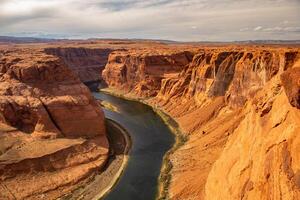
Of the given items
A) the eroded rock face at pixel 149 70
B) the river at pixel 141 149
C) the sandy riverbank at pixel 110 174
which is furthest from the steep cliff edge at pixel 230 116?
the sandy riverbank at pixel 110 174

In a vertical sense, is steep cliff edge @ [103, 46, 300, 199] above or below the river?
above

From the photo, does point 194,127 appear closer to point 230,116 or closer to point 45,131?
point 230,116

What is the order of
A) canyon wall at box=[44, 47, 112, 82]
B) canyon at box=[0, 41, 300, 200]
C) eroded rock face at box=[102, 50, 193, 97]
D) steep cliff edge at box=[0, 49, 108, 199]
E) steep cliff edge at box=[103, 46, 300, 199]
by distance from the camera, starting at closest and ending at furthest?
steep cliff edge at box=[103, 46, 300, 199] < canyon at box=[0, 41, 300, 200] < steep cliff edge at box=[0, 49, 108, 199] < eroded rock face at box=[102, 50, 193, 97] < canyon wall at box=[44, 47, 112, 82]

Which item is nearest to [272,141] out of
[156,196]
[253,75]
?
[156,196]

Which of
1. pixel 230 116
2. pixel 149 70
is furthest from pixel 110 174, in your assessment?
pixel 149 70

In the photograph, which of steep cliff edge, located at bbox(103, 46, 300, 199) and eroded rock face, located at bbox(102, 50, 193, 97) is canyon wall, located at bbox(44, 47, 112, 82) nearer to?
eroded rock face, located at bbox(102, 50, 193, 97)

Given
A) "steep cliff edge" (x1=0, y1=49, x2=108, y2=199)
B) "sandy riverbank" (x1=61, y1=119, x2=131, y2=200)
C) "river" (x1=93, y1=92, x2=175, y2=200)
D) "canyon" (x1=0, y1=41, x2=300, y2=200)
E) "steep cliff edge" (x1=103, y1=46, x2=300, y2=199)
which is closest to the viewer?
"steep cliff edge" (x1=103, y1=46, x2=300, y2=199)

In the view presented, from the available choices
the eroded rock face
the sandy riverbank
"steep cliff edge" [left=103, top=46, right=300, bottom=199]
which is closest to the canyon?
"steep cliff edge" [left=103, top=46, right=300, bottom=199]

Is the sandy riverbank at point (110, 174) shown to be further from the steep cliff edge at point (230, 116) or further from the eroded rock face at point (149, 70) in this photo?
the eroded rock face at point (149, 70)

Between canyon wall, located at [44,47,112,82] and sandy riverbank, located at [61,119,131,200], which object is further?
canyon wall, located at [44,47,112,82]
